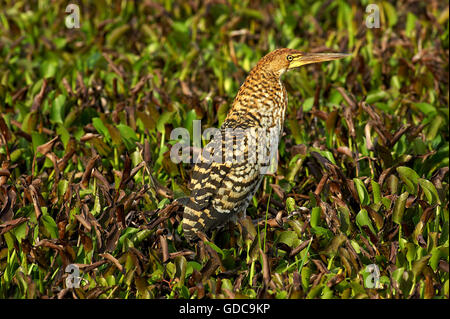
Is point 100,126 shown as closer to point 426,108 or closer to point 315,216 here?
point 315,216

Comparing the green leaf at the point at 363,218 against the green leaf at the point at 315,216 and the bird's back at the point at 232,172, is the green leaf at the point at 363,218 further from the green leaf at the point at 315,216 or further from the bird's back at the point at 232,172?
the bird's back at the point at 232,172

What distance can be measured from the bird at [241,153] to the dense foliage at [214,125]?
A: 0.19 meters

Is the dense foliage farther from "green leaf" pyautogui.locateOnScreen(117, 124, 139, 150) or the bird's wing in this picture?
the bird's wing

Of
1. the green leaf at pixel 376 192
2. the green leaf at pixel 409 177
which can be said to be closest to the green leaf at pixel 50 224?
the green leaf at pixel 376 192

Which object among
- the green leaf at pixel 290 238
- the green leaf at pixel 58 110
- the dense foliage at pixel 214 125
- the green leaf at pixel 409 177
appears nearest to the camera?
the dense foliage at pixel 214 125

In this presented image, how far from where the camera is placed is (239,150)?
5570 mm

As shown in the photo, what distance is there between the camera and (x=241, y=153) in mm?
5559

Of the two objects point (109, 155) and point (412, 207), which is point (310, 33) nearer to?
point (109, 155)

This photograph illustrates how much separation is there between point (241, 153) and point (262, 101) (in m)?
0.54

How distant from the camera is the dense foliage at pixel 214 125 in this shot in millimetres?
5121

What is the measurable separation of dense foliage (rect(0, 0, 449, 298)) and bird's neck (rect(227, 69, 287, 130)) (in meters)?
0.51

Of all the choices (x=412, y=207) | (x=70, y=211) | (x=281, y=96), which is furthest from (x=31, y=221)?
(x=412, y=207)

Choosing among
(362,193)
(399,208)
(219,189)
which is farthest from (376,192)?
(219,189)

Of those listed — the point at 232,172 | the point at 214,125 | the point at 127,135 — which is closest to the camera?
the point at 232,172
